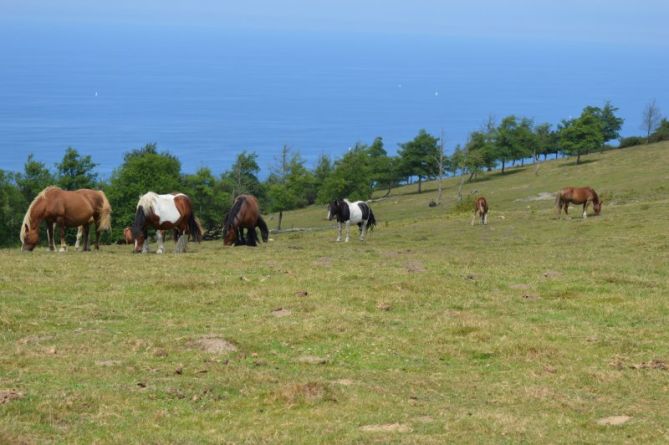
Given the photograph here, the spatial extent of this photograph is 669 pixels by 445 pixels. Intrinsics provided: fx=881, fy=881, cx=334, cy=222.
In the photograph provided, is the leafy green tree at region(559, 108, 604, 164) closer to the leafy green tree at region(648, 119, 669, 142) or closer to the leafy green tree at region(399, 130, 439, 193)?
the leafy green tree at region(648, 119, 669, 142)

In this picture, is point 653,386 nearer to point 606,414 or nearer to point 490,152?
point 606,414

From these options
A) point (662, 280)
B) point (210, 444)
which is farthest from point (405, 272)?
point (210, 444)

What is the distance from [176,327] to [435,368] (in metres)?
5.16

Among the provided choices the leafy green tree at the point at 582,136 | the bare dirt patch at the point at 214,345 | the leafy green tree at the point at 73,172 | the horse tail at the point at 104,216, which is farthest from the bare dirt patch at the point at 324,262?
the leafy green tree at the point at 582,136

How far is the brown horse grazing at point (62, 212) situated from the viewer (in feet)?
95.6

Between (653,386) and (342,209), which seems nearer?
(653,386)

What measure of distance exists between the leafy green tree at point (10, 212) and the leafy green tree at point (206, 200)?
14.5 meters

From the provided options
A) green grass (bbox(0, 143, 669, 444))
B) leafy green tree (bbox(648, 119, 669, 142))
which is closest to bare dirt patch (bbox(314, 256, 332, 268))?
green grass (bbox(0, 143, 669, 444))

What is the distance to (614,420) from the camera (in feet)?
37.8

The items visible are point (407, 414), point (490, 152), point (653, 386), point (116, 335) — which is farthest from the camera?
point (490, 152)

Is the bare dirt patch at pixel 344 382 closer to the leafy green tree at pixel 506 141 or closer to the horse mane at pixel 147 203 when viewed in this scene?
the horse mane at pixel 147 203

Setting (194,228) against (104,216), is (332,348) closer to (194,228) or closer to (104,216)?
(194,228)

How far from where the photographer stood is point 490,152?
109m

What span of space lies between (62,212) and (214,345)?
16.1 meters
